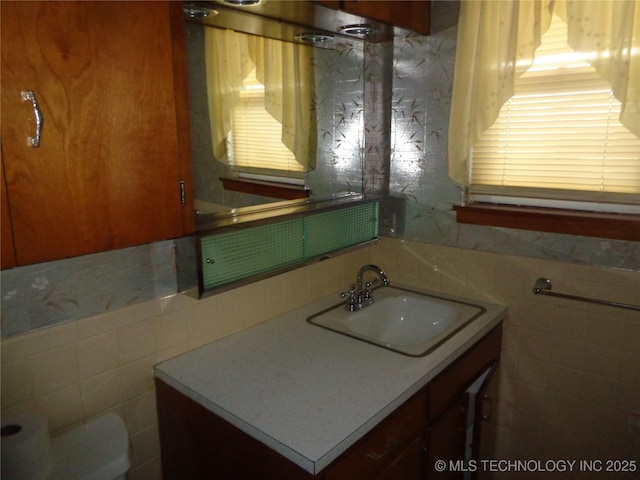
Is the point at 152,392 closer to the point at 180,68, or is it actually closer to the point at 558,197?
the point at 180,68

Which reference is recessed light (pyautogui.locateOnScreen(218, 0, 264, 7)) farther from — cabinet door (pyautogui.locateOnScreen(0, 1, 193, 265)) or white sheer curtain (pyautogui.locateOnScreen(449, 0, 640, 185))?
white sheer curtain (pyautogui.locateOnScreen(449, 0, 640, 185))

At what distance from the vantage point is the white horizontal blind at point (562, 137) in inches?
60.9

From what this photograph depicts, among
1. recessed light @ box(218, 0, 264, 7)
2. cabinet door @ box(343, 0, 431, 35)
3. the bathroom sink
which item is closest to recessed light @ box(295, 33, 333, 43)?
cabinet door @ box(343, 0, 431, 35)

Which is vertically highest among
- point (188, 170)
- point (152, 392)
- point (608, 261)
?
point (188, 170)

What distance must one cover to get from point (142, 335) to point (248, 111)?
0.75 m

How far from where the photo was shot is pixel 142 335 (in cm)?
135

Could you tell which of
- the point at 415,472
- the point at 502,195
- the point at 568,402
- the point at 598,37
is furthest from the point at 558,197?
the point at 415,472

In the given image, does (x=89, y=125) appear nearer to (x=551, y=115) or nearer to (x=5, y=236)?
(x=5, y=236)

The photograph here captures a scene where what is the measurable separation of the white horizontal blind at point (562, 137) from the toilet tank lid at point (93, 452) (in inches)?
60.1

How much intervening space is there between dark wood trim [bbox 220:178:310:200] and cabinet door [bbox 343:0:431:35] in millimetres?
592

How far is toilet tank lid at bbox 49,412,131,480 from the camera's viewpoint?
1.05 metres

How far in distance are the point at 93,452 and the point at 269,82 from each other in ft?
3.84

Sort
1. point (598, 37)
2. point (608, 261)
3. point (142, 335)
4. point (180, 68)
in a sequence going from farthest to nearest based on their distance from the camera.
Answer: point (608, 261) → point (598, 37) → point (142, 335) → point (180, 68)

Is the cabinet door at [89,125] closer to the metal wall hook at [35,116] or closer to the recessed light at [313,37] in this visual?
the metal wall hook at [35,116]
